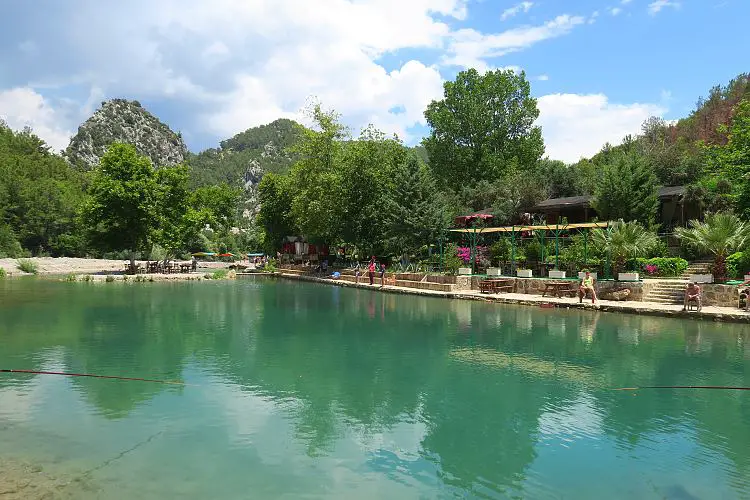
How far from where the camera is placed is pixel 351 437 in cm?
800

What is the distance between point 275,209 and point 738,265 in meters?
47.2

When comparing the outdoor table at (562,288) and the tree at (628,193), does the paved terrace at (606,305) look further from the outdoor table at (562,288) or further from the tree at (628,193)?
the tree at (628,193)

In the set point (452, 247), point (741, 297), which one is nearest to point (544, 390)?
point (741, 297)

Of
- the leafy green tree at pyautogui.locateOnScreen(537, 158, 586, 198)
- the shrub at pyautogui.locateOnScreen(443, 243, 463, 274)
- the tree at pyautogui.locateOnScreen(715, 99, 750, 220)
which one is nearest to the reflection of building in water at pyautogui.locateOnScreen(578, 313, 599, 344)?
the tree at pyautogui.locateOnScreen(715, 99, 750, 220)

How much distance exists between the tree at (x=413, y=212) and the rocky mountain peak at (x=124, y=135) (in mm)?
94669

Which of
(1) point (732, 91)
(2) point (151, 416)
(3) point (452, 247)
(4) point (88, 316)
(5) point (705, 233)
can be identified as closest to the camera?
(2) point (151, 416)

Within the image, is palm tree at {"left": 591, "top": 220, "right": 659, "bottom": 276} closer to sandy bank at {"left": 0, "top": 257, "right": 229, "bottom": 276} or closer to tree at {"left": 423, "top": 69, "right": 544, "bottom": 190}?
tree at {"left": 423, "top": 69, "right": 544, "bottom": 190}

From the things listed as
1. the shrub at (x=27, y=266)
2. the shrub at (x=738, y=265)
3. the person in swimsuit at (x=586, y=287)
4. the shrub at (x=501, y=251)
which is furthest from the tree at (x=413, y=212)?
the shrub at (x=27, y=266)

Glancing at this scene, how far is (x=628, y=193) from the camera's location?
1345 inches

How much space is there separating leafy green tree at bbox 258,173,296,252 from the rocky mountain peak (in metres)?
68.2

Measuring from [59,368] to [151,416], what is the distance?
4.70 meters

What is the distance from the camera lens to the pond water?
21.6 ft

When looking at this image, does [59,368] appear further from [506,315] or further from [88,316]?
[506,315]

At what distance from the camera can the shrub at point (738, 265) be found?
22.7 m
